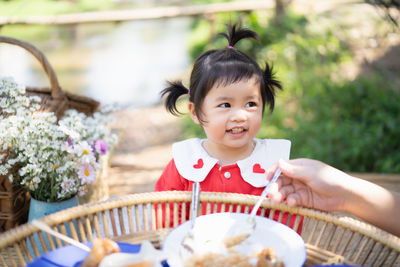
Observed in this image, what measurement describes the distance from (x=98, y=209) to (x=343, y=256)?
2.38 feet

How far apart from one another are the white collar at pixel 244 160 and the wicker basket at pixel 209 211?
224mm

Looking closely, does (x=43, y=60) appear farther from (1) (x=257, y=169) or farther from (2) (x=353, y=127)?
(2) (x=353, y=127)

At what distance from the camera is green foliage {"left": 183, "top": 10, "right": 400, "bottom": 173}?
123 inches

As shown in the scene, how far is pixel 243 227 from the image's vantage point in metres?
1.13

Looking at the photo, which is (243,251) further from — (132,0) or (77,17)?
(132,0)

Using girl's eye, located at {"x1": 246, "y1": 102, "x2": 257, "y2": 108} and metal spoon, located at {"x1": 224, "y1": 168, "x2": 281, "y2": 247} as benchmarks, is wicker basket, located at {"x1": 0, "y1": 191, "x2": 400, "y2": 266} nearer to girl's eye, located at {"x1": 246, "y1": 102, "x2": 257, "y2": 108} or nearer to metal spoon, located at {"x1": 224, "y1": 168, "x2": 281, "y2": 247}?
metal spoon, located at {"x1": 224, "y1": 168, "x2": 281, "y2": 247}

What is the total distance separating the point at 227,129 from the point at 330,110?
2.39 metres

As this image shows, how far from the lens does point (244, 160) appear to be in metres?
1.62

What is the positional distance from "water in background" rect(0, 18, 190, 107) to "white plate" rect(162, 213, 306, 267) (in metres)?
3.38

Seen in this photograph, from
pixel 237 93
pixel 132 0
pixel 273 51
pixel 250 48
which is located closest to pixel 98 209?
pixel 237 93

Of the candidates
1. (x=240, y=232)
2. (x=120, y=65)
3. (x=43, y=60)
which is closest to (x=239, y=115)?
(x=240, y=232)

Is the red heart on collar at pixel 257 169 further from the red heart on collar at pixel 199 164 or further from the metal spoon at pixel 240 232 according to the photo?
the metal spoon at pixel 240 232

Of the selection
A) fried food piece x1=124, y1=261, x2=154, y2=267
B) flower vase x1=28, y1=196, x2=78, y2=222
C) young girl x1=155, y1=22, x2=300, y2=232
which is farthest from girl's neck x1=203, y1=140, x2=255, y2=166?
fried food piece x1=124, y1=261, x2=154, y2=267

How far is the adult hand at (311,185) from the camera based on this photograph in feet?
4.14
